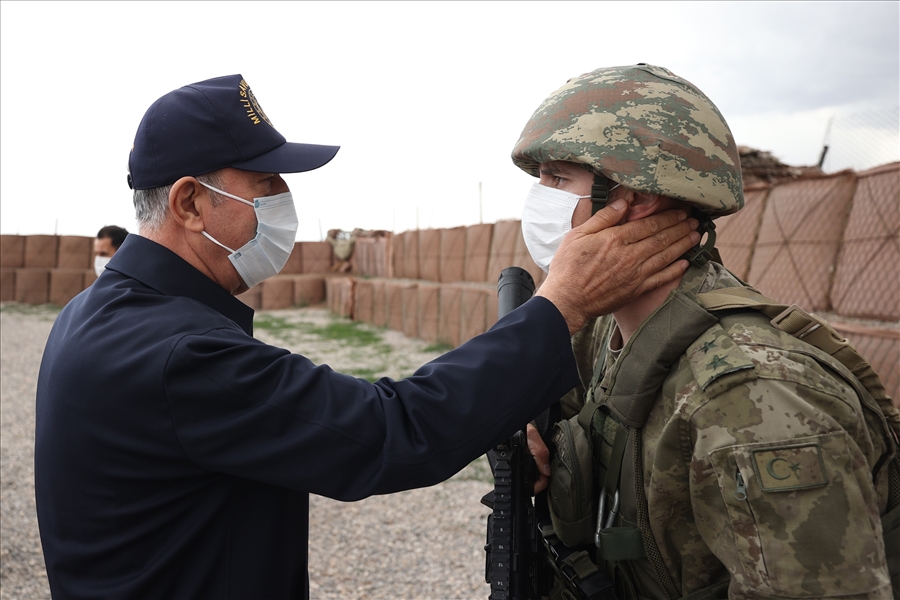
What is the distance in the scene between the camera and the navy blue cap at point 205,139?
5.62 ft

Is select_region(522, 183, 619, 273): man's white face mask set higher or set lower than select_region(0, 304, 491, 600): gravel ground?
higher

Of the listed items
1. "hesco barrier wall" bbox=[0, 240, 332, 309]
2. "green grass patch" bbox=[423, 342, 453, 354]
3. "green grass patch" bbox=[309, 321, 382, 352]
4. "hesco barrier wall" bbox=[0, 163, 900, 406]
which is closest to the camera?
"hesco barrier wall" bbox=[0, 163, 900, 406]

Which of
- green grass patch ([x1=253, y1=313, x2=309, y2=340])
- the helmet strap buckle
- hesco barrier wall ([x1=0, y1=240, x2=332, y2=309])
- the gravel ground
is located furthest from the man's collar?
hesco barrier wall ([x1=0, y1=240, x2=332, y2=309])

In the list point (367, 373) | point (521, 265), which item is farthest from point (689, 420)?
point (521, 265)

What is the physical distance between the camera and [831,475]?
1330 millimetres

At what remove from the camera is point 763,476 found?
4.45ft

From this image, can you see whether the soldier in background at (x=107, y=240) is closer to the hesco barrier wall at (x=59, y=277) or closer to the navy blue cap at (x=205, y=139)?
the navy blue cap at (x=205, y=139)

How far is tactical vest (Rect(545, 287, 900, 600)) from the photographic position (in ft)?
5.07

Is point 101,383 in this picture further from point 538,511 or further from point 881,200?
point 881,200

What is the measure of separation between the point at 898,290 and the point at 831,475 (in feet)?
15.6

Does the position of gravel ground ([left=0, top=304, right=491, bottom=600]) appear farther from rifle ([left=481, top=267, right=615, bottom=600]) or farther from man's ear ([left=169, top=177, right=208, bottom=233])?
man's ear ([left=169, top=177, right=208, bottom=233])

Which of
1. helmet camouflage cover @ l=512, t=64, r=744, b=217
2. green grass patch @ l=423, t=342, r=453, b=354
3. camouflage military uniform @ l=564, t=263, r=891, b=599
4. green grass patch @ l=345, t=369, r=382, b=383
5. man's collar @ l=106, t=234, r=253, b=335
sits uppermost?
helmet camouflage cover @ l=512, t=64, r=744, b=217

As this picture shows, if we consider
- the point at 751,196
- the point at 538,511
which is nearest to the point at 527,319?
the point at 538,511

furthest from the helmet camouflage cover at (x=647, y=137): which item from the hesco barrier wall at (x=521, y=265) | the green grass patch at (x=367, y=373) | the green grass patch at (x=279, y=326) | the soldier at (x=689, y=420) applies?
the green grass patch at (x=279, y=326)
